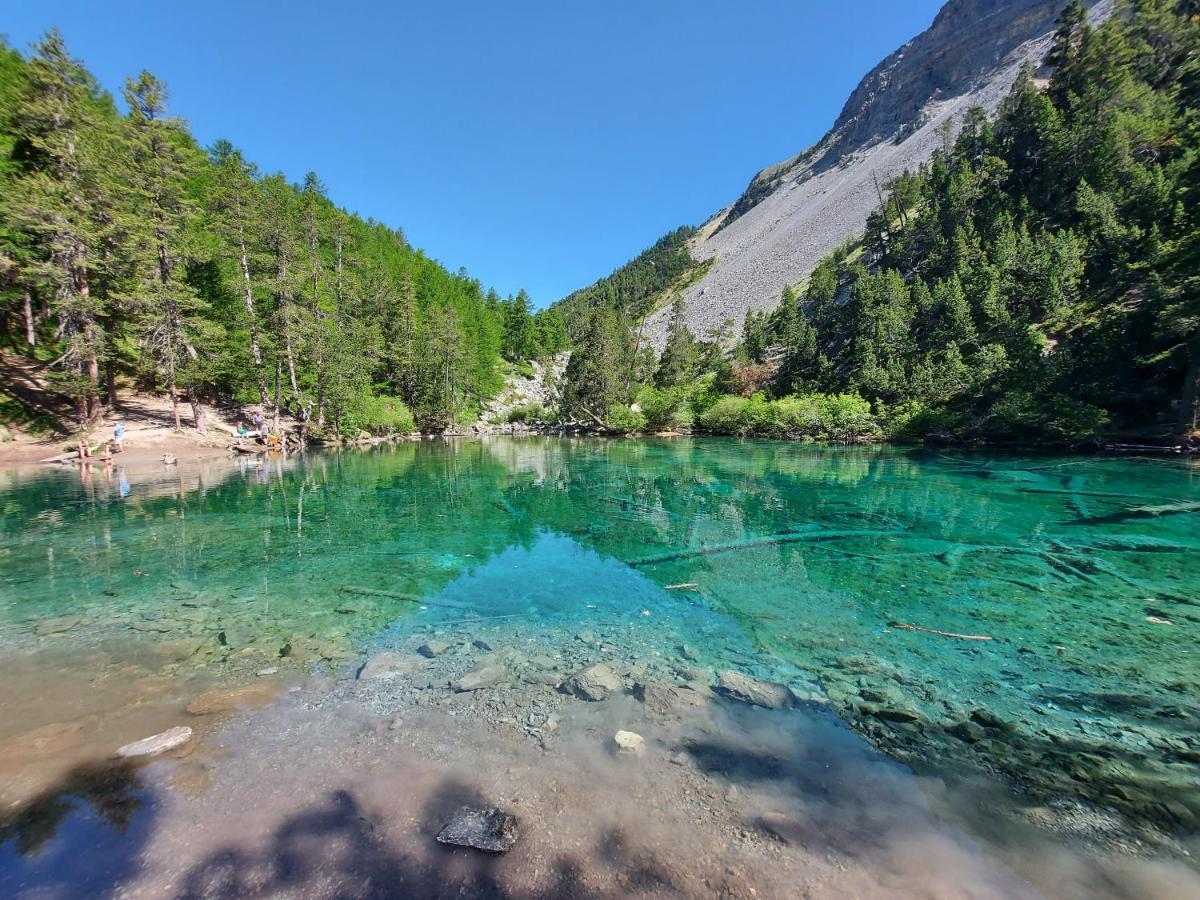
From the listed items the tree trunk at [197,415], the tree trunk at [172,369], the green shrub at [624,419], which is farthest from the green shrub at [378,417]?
the green shrub at [624,419]

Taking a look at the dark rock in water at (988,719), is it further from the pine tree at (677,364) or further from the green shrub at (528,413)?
the green shrub at (528,413)

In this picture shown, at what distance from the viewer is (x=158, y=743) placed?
3.76m

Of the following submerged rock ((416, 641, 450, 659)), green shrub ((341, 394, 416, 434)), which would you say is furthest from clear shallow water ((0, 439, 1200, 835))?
green shrub ((341, 394, 416, 434))

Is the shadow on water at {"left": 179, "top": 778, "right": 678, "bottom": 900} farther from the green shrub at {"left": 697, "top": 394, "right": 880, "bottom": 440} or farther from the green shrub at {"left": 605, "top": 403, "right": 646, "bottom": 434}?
the green shrub at {"left": 605, "top": 403, "right": 646, "bottom": 434}

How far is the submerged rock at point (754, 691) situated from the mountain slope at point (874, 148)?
75.9 m

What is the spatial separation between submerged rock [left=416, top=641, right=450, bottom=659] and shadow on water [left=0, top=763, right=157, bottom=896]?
2538mm

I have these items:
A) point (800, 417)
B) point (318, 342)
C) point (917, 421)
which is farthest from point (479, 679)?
point (800, 417)

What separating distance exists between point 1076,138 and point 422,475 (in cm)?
5667

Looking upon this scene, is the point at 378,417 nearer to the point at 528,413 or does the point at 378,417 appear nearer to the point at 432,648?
the point at 528,413

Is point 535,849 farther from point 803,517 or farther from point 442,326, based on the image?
point 442,326

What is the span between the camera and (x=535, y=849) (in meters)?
2.87

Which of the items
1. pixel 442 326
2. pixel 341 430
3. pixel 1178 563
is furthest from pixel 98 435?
pixel 1178 563

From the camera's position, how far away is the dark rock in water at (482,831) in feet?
9.39

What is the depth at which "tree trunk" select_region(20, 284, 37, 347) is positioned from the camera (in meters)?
23.2
